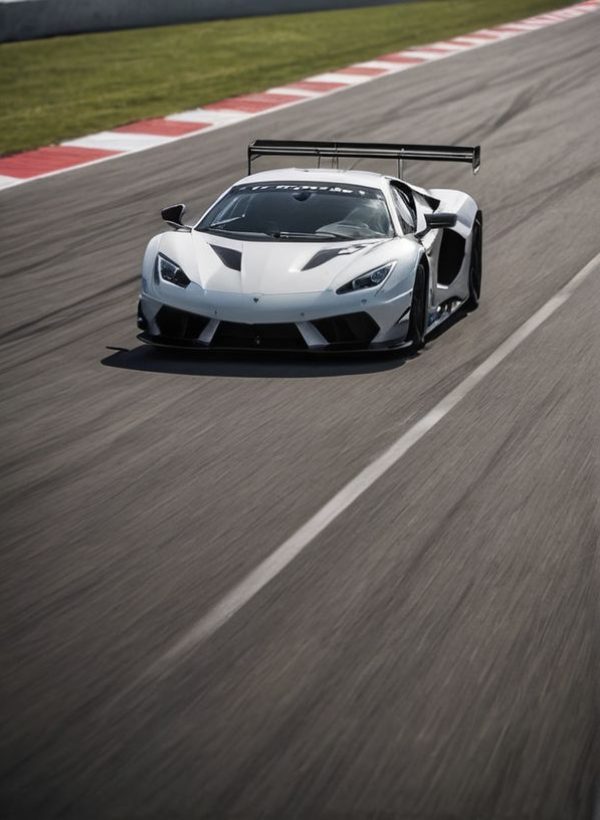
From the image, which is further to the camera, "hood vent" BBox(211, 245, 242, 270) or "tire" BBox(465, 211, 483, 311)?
"tire" BBox(465, 211, 483, 311)

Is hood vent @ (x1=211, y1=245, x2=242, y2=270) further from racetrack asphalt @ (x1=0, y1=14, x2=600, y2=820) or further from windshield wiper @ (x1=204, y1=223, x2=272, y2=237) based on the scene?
racetrack asphalt @ (x1=0, y1=14, x2=600, y2=820)

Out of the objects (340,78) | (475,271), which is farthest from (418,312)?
(340,78)

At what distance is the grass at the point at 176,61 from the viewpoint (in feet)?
74.4

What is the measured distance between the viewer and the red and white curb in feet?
61.2

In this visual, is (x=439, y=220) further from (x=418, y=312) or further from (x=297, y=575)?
(x=297, y=575)

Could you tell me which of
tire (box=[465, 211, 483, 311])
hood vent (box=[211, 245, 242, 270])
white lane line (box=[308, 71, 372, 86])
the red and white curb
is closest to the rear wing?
tire (box=[465, 211, 483, 311])

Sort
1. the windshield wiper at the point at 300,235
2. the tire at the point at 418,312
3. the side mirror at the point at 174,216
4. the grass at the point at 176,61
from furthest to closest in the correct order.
Answer: the grass at the point at 176,61
the side mirror at the point at 174,216
the windshield wiper at the point at 300,235
the tire at the point at 418,312

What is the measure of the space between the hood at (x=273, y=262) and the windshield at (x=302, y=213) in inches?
7.1

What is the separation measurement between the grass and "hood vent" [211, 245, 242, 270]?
10485mm

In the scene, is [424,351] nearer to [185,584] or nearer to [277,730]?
[185,584]

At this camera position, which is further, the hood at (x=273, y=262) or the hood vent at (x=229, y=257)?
the hood vent at (x=229, y=257)

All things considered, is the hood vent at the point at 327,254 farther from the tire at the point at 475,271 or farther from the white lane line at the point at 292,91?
the white lane line at the point at 292,91

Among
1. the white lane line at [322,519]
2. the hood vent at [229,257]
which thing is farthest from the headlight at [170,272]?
the white lane line at [322,519]

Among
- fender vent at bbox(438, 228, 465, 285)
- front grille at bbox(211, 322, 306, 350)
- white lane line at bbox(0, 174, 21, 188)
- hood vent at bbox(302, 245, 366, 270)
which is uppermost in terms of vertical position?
hood vent at bbox(302, 245, 366, 270)
